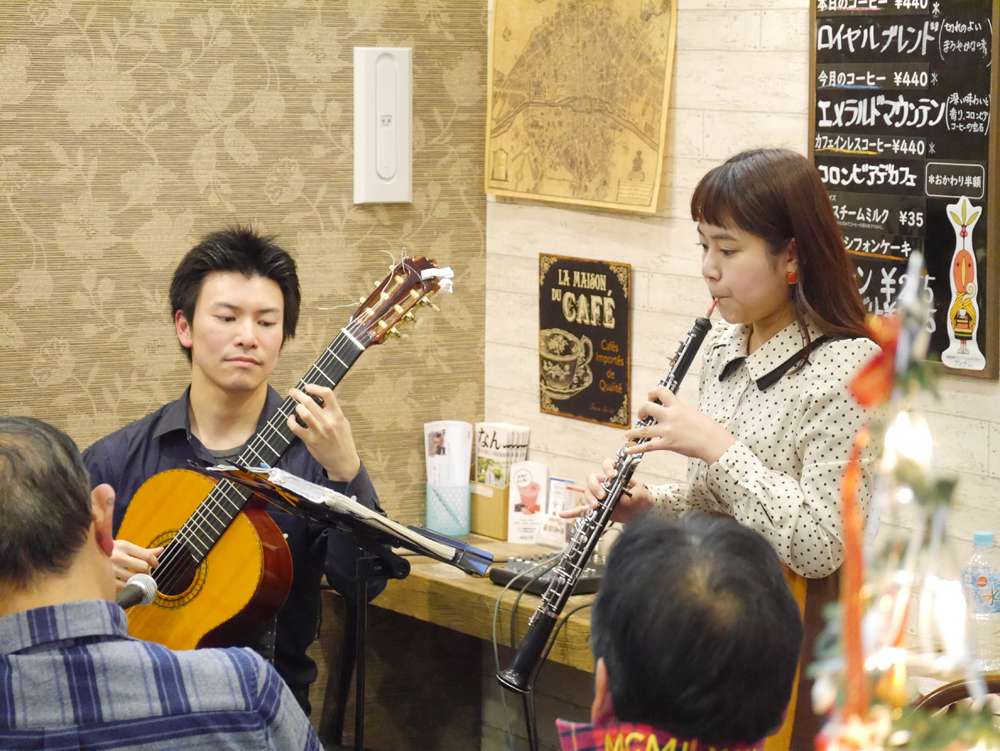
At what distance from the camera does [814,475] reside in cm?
196

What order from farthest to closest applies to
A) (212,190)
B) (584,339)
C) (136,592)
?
(584,339) < (212,190) < (136,592)

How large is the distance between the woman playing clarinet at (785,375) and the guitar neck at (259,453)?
2.37 feet

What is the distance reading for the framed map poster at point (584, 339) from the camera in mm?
3350

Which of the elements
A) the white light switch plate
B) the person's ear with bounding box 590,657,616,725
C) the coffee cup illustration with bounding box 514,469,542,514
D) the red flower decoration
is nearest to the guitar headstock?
the white light switch plate

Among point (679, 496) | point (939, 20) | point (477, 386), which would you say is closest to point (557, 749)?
point (477, 386)

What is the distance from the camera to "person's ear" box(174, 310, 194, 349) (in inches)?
105

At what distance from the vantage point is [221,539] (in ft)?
7.89

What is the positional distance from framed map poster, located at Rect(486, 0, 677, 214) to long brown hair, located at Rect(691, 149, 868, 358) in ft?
3.75

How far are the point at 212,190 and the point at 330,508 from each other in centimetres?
144

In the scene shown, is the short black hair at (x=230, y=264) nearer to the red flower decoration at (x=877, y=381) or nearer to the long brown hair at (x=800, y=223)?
the long brown hair at (x=800, y=223)

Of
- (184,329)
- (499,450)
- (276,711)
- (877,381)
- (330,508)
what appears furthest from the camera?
(499,450)

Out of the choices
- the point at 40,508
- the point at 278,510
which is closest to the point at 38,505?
the point at 40,508

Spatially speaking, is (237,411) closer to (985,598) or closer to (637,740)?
(985,598)

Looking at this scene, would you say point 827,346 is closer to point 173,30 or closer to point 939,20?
point 939,20
